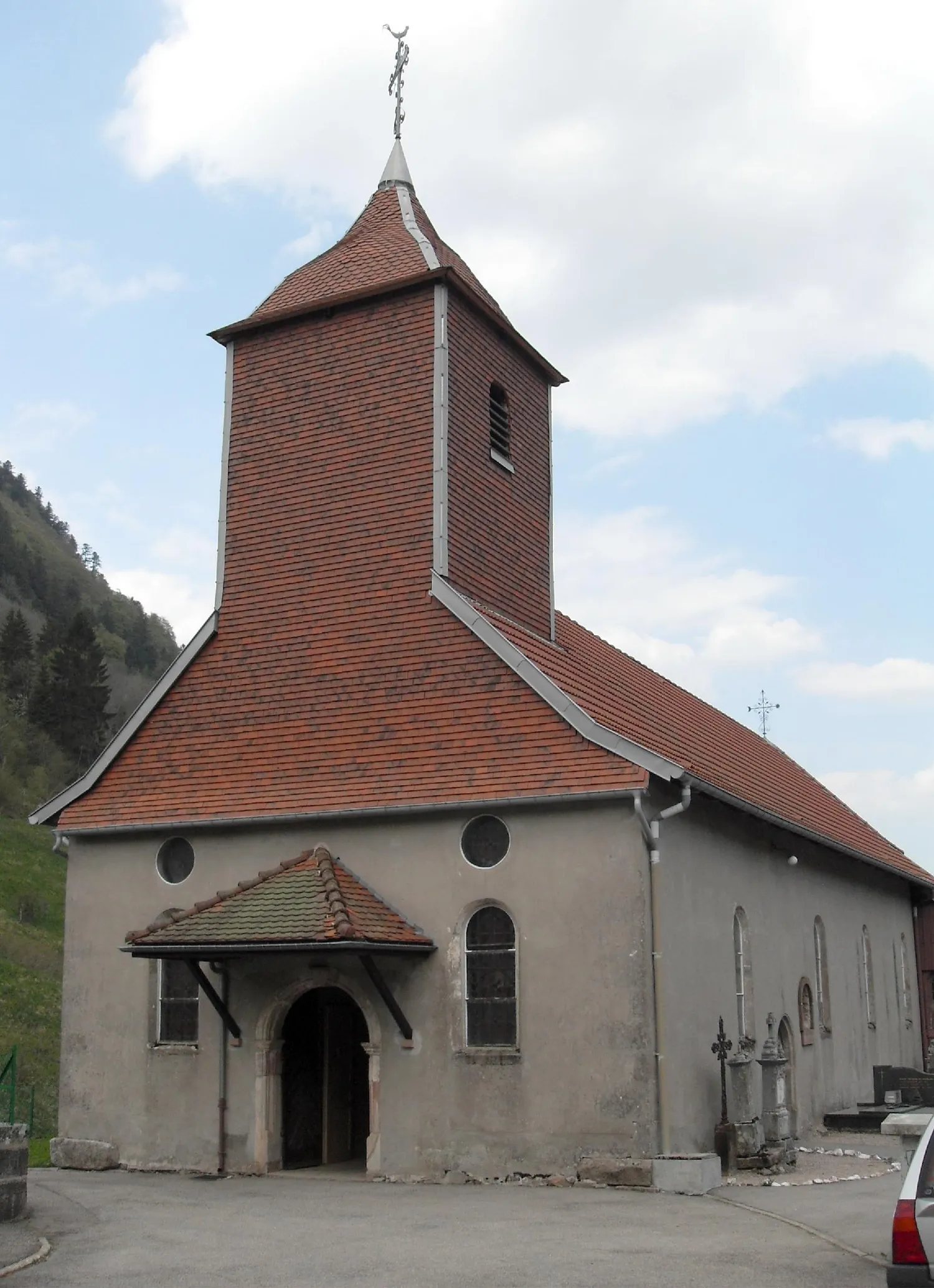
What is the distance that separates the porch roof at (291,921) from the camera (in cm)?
1524

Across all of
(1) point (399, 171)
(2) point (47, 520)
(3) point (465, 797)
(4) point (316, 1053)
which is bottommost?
(4) point (316, 1053)

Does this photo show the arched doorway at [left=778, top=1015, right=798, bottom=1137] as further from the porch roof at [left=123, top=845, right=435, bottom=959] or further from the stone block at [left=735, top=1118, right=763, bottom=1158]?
the porch roof at [left=123, top=845, right=435, bottom=959]

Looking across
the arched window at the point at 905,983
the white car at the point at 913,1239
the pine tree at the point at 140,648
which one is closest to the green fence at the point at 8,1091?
the white car at the point at 913,1239

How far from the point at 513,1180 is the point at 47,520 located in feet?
380

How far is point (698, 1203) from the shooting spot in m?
14.0

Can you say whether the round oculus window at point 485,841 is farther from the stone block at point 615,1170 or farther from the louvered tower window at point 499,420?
the louvered tower window at point 499,420

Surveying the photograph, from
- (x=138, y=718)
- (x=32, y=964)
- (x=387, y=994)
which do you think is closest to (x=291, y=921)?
(x=387, y=994)

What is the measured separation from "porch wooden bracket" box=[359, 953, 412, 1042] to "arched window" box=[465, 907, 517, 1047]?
2.36 ft

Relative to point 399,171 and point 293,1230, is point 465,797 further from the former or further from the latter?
point 399,171

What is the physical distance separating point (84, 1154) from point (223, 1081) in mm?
2339

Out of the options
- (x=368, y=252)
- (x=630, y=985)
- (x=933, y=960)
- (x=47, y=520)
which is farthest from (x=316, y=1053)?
(x=47, y=520)

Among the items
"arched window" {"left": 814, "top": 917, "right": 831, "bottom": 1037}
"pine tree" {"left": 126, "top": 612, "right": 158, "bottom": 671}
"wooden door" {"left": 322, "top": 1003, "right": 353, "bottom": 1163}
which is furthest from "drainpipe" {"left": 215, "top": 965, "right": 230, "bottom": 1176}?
"pine tree" {"left": 126, "top": 612, "right": 158, "bottom": 671}

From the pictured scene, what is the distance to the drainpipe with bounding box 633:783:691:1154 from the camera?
15250 mm

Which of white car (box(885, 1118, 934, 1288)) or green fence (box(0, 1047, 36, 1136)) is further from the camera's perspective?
green fence (box(0, 1047, 36, 1136))
